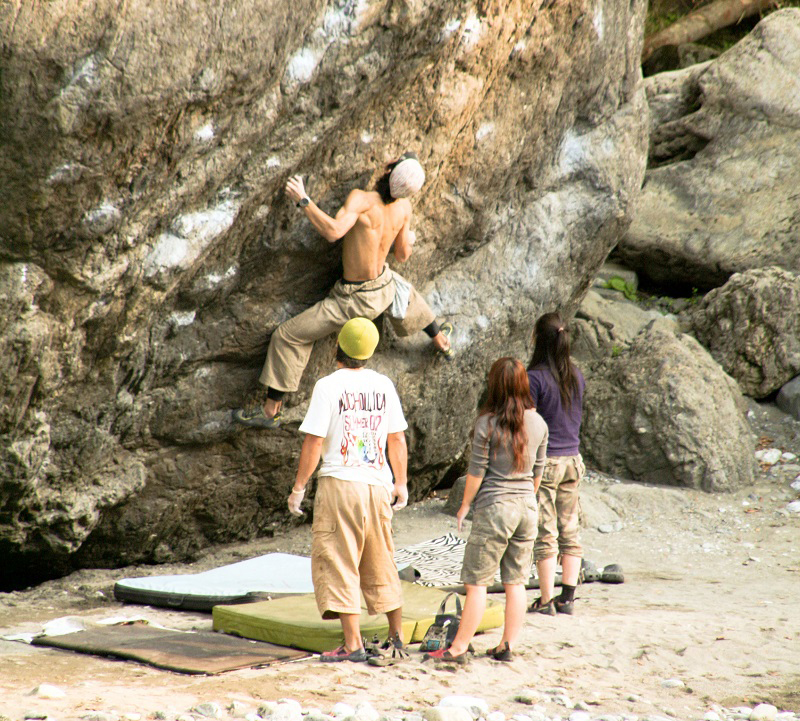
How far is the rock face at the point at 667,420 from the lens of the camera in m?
9.48

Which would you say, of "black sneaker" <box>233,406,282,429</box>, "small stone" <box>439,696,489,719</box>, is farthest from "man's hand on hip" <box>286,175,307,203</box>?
"small stone" <box>439,696,489,719</box>

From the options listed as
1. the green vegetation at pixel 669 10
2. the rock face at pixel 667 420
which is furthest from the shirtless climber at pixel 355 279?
the green vegetation at pixel 669 10

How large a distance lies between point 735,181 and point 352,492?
9.44m

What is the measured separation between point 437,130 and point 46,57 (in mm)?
3185

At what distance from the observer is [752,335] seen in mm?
11234

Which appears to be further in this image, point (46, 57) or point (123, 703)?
point (46, 57)

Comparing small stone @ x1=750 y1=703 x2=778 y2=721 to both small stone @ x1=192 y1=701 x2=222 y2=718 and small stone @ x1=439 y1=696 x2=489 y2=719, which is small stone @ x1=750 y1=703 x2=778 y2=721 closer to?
small stone @ x1=439 y1=696 x2=489 y2=719

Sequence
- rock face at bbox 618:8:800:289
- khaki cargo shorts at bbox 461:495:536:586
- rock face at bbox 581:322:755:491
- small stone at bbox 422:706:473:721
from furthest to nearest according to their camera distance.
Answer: rock face at bbox 618:8:800:289
rock face at bbox 581:322:755:491
khaki cargo shorts at bbox 461:495:536:586
small stone at bbox 422:706:473:721

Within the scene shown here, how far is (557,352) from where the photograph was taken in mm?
5930

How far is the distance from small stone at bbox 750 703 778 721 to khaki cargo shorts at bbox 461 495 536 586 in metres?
1.24

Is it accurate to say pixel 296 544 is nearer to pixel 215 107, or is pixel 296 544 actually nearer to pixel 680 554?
pixel 680 554

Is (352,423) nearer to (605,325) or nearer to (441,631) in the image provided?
(441,631)

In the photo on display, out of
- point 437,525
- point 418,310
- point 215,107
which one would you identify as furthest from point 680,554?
point 215,107

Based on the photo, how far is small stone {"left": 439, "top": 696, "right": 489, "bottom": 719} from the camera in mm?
3992
